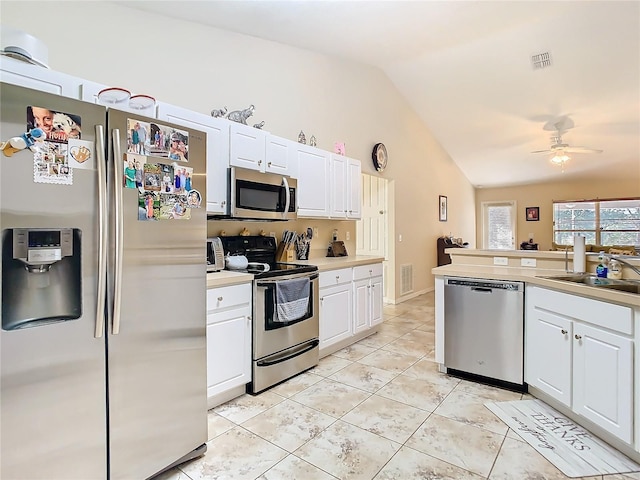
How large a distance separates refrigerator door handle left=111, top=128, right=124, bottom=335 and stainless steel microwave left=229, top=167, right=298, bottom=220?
122 cm

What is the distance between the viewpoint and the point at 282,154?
10.6ft

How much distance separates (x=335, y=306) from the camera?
3434 mm

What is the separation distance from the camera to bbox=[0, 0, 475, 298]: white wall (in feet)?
7.34

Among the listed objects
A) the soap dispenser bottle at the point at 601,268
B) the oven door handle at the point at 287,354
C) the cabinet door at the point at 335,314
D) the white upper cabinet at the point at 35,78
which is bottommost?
the oven door handle at the point at 287,354

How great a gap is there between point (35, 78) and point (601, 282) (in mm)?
3597

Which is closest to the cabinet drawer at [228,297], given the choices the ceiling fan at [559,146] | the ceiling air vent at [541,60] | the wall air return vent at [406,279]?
the wall air return vent at [406,279]

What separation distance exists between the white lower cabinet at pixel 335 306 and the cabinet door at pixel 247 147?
3.89ft

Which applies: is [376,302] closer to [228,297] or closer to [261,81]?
[228,297]

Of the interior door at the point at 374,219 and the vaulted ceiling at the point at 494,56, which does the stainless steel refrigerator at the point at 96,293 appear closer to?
the vaulted ceiling at the point at 494,56

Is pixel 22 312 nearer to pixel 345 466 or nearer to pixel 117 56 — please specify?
pixel 345 466

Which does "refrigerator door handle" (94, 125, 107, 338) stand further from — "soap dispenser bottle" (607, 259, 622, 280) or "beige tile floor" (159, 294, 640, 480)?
"soap dispenser bottle" (607, 259, 622, 280)

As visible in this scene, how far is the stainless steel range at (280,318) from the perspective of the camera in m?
2.58

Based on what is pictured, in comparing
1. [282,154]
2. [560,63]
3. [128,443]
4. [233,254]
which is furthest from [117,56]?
[560,63]

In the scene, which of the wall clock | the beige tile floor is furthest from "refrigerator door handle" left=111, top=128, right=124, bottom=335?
the wall clock
